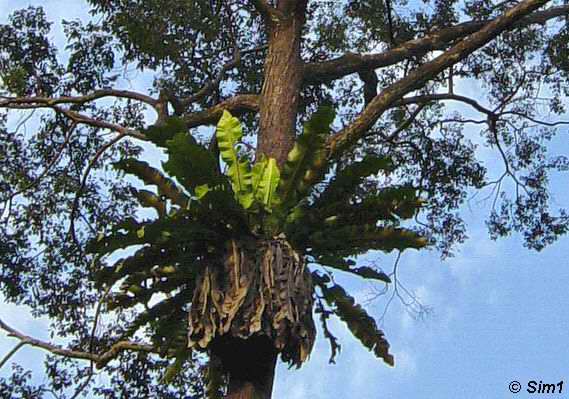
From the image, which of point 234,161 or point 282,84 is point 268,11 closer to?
point 282,84

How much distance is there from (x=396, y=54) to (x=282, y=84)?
2241mm

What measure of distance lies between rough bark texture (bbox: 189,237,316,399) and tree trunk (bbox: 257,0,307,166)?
1130 millimetres

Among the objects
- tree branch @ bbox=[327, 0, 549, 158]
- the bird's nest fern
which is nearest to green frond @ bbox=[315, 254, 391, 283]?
the bird's nest fern

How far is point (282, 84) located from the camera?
8141 millimetres

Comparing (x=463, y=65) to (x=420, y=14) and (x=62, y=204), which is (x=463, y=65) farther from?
(x=62, y=204)

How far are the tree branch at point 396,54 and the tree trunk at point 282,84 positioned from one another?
Result: 58cm

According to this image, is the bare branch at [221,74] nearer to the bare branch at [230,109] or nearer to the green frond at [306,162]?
the bare branch at [230,109]

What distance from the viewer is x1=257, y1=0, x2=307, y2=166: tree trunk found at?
772 centimetres

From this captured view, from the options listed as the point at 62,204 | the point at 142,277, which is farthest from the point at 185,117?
the point at 62,204

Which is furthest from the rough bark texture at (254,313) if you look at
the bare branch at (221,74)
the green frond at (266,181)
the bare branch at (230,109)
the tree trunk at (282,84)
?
the bare branch at (221,74)

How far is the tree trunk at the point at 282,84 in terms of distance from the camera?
7723 millimetres

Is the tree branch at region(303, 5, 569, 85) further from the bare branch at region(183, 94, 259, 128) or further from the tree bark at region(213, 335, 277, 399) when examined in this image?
the tree bark at region(213, 335, 277, 399)

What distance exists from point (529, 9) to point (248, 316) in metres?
4.01

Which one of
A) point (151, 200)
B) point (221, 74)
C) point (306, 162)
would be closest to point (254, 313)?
point (306, 162)
